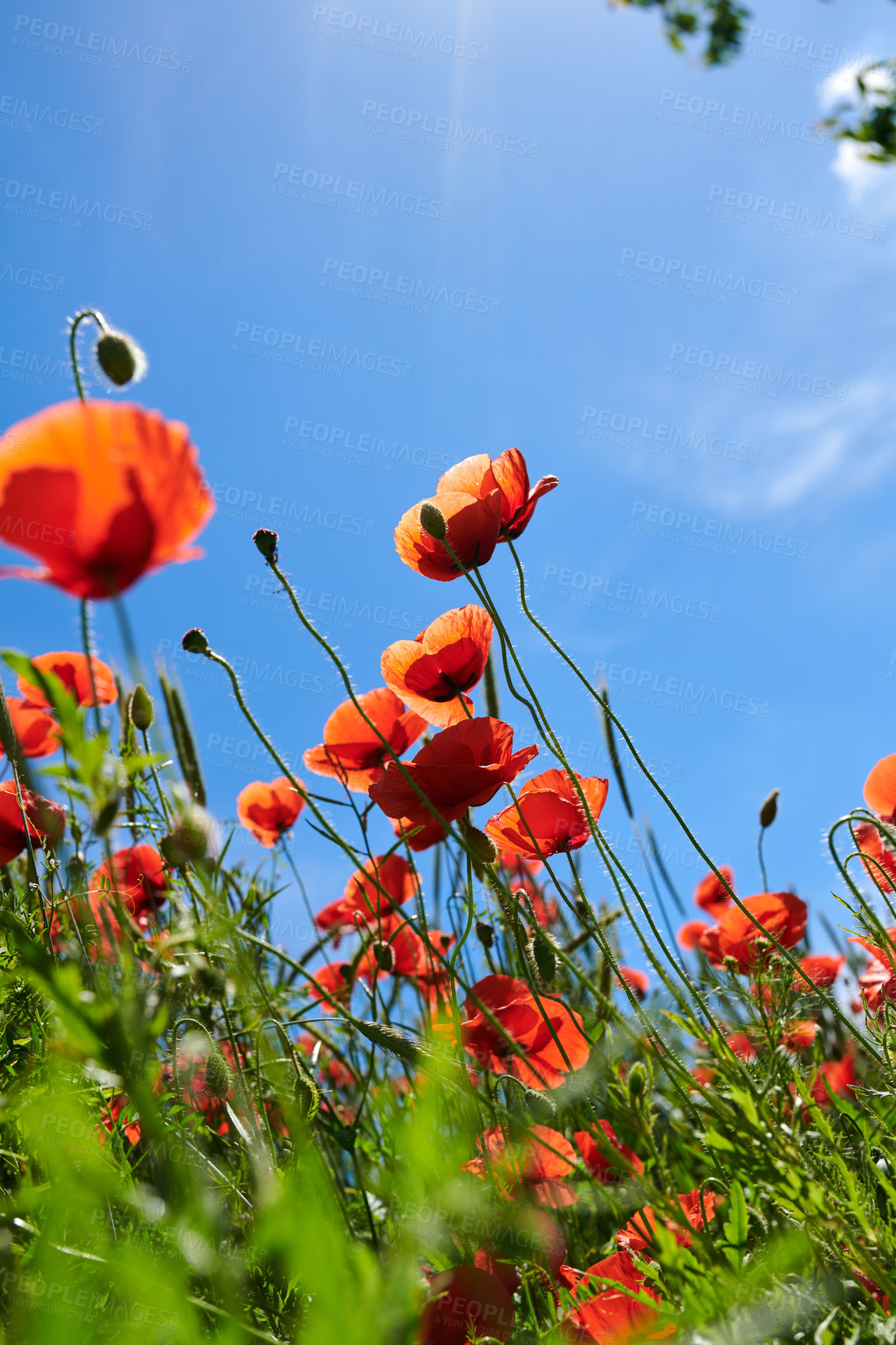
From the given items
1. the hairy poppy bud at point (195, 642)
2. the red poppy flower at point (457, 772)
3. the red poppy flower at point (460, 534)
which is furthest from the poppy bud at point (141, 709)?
the red poppy flower at point (460, 534)

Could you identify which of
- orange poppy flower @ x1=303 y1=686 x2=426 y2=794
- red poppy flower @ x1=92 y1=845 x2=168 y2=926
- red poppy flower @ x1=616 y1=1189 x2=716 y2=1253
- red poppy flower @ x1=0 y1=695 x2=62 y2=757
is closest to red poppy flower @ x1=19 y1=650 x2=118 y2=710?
red poppy flower @ x1=0 y1=695 x2=62 y2=757

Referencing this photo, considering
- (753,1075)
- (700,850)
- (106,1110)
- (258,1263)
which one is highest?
(700,850)

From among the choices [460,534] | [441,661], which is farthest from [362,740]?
[460,534]

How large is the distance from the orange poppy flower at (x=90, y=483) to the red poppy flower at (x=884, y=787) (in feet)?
4.25

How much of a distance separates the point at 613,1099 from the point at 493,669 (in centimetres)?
107

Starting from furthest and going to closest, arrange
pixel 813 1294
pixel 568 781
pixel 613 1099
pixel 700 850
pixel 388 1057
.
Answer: pixel 388 1057
pixel 568 781
pixel 700 850
pixel 613 1099
pixel 813 1294

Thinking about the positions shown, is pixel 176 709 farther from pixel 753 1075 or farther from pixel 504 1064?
pixel 753 1075

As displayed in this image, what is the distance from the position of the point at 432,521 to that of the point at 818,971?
1227mm

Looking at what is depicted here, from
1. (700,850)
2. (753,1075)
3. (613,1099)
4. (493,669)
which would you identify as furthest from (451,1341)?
(493,669)

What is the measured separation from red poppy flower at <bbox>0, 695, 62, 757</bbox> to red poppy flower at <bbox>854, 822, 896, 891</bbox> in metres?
1.64

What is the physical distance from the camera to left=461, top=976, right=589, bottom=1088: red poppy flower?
1419 millimetres

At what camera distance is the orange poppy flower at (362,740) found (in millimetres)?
1719

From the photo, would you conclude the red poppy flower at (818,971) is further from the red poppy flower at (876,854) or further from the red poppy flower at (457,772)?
the red poppy flower at (457,772)

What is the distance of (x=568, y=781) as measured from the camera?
52.6 inches
